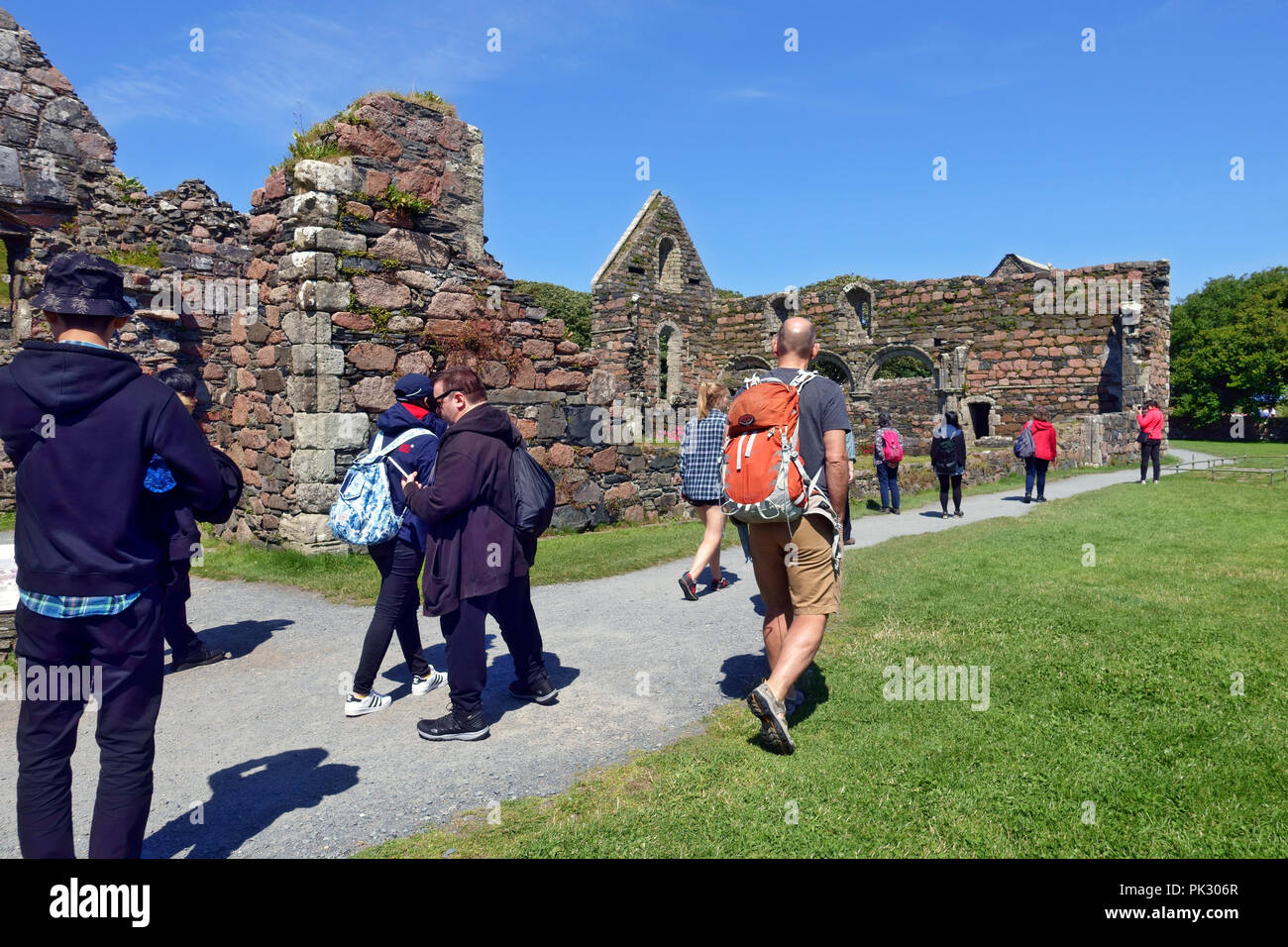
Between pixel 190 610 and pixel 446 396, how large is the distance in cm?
449

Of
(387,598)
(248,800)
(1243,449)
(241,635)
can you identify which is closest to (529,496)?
(387,598)

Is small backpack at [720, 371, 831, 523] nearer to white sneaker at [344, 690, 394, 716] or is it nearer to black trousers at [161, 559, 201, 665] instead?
white sneaker at [344, 690, 394, 716]

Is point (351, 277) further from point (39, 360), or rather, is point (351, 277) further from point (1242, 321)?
point (1242, 321)

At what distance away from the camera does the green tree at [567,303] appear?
4025 cm

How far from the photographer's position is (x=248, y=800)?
143 inches

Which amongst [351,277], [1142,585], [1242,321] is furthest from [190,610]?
[1242,321]

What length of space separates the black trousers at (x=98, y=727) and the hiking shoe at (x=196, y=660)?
10.9ft

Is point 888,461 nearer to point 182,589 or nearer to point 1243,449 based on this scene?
point 182,589

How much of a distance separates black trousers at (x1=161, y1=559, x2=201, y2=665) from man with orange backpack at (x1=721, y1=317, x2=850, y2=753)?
389 centimetres

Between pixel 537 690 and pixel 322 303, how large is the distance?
5.85 m

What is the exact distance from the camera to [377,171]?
9.34 m

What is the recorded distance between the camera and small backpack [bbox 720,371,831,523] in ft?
12.8

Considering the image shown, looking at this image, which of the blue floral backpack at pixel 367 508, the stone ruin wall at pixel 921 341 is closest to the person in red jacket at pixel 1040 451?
the stone ruin wall at pixel 921 341

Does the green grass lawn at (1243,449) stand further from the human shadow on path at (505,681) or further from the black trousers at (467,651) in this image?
the black trousers at (467,651)
